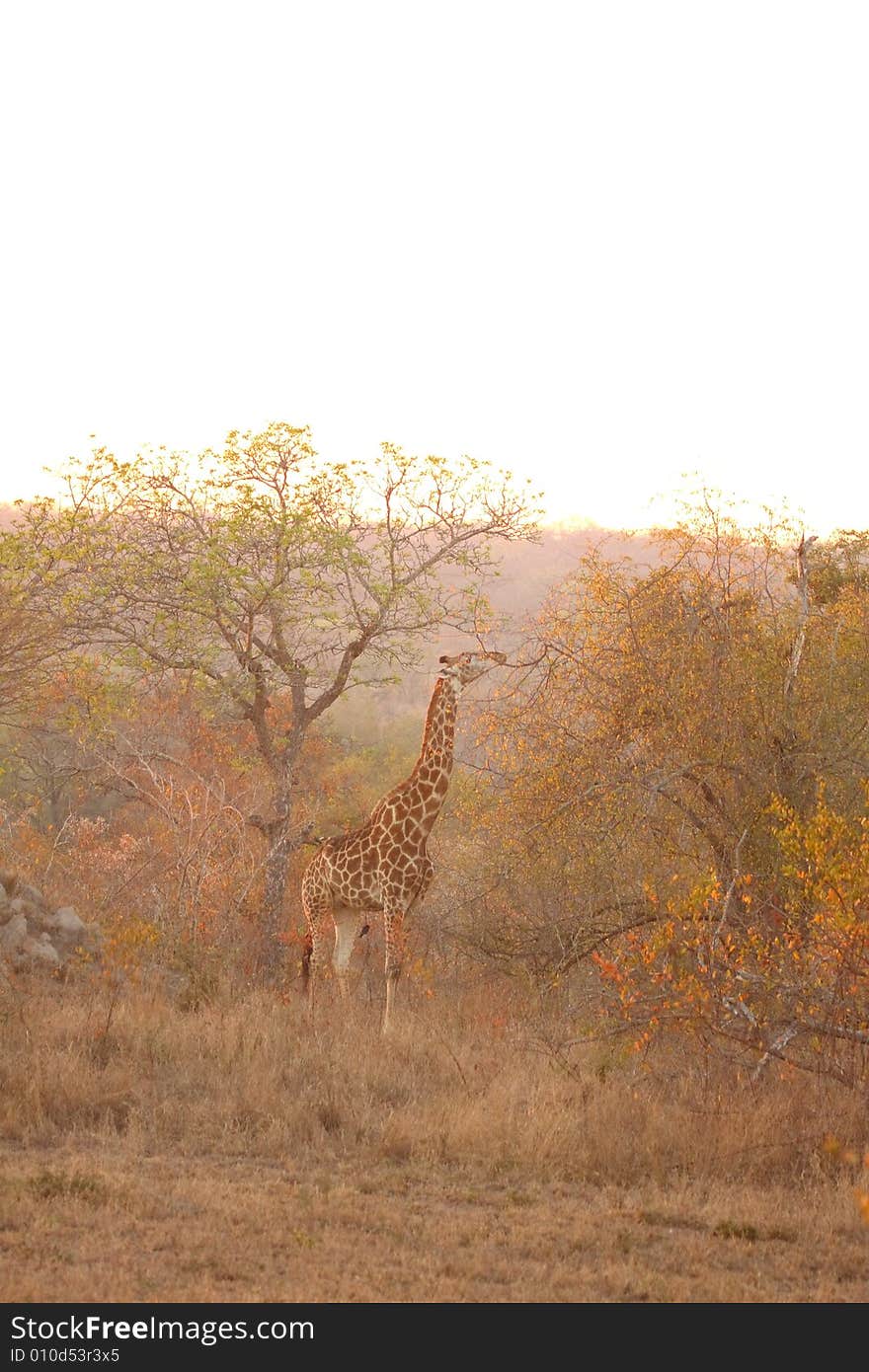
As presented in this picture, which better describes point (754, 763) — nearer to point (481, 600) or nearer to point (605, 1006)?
point (605, 1006)

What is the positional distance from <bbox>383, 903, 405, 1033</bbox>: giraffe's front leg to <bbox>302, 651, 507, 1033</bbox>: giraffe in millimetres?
Answer: 10

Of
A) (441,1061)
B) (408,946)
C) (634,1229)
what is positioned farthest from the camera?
(408,946)

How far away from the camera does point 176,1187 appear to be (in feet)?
25.9

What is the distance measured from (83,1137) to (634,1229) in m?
3.84

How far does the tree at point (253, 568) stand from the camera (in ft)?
53.0

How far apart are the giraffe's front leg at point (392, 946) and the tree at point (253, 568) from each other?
254 centimetres

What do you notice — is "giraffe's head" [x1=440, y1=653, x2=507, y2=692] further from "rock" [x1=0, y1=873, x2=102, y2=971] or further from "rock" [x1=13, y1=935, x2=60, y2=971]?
"rock" [x1=13, y1=935, x2=60, y2=971]

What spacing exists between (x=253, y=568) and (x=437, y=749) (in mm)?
3812

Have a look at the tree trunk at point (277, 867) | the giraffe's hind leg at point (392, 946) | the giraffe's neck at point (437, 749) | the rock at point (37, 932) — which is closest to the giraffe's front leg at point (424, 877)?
the giraffe's hind leg at point (392, 946)

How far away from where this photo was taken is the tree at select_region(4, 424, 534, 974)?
53.0ft

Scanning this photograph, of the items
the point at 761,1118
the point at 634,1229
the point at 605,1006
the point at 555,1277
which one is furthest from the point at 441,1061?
the point at 555,1277

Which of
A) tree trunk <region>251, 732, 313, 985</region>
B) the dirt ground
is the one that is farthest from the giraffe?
the dirt ground

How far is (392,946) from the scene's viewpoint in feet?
44.0

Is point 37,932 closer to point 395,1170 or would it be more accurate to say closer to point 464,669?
point 464,669
